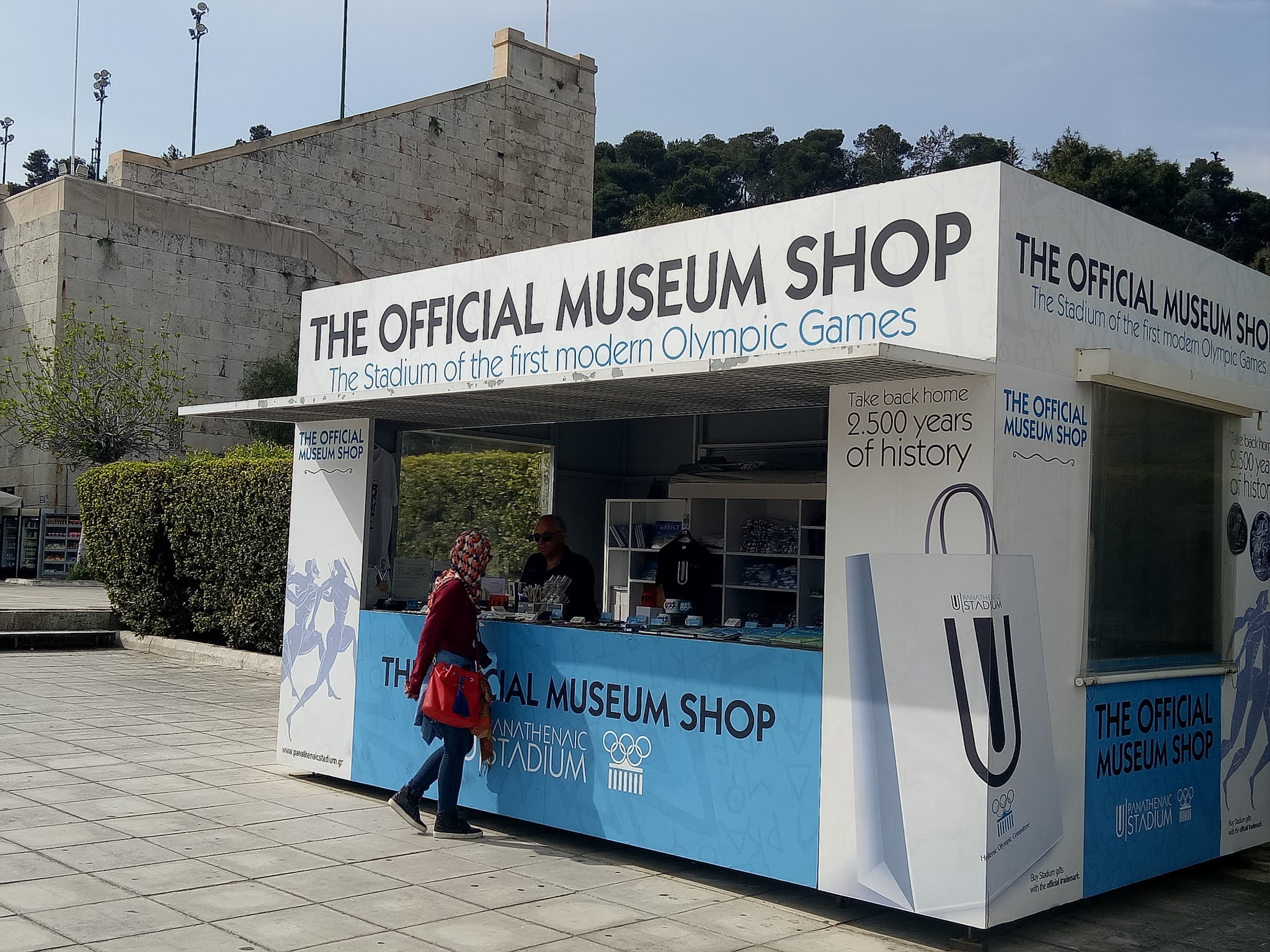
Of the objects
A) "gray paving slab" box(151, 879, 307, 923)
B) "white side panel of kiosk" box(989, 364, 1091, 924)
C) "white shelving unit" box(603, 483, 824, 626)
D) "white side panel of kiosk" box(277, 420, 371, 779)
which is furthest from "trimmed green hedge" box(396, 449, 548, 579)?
"white side panel of kiosk" box(989, 364, 1091, 924)

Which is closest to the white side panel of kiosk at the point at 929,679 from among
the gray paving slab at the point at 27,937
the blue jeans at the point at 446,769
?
the blue jeans at the point at 446,769

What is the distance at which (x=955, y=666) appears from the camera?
515 centimetres

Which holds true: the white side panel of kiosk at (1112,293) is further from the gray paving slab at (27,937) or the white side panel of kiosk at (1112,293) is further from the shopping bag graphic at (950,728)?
the gray paving slab at (27,937)

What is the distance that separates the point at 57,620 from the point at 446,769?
12.1 meters

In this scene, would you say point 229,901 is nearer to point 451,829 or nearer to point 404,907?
point 404,907

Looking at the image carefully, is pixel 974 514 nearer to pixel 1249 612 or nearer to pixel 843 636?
pixel 843 636

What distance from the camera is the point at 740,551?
1109 cm

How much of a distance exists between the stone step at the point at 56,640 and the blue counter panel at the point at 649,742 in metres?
10.4

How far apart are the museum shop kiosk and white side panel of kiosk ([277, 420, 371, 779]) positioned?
0.18 ft

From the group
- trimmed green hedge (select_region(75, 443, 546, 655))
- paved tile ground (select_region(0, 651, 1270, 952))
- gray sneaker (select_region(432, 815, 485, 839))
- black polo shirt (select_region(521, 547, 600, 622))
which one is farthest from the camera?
trimmed green hedge (select_region(75, 443, 546, 655))

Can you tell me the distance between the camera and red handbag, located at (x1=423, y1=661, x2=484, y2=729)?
6.50 m

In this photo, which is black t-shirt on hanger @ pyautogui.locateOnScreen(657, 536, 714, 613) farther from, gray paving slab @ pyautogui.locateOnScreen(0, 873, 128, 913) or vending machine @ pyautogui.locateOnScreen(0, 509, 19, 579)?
vending machine @ pyautogui.locateOnScreen(0, 509, 19, 579)

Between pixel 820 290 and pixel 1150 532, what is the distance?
6.78 feet

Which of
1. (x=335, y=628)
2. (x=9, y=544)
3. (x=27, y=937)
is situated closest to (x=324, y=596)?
(x=335, y=628)
